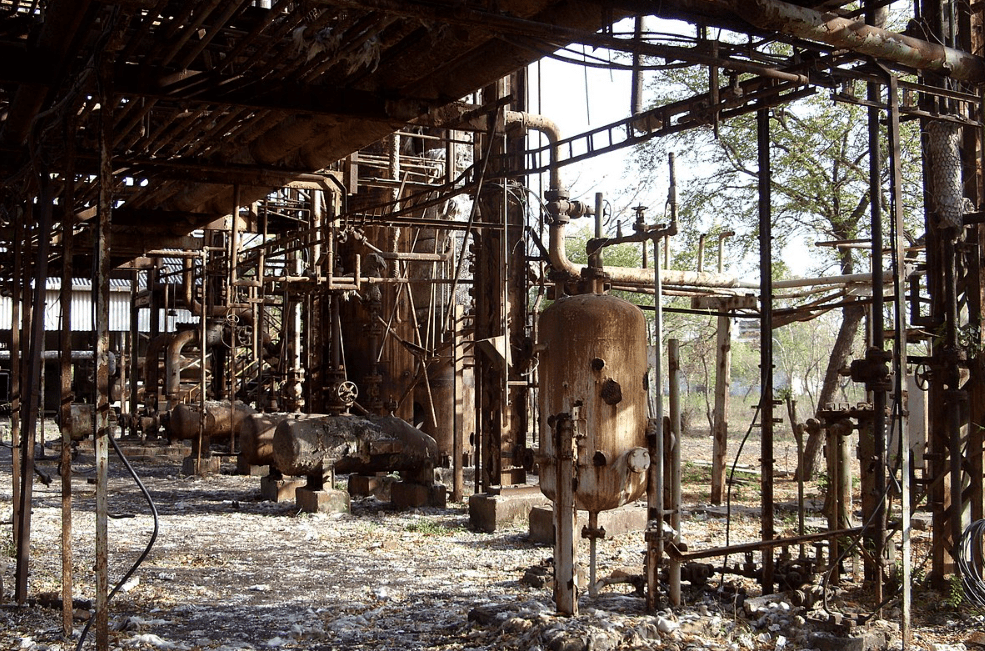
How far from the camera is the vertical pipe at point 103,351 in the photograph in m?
5.40

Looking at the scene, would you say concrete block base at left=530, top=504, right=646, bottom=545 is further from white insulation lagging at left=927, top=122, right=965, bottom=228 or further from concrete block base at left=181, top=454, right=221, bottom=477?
concrete block base at left=181, top=454, right=221, bottom=477

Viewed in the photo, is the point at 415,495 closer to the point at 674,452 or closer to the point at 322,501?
the point at 322,501

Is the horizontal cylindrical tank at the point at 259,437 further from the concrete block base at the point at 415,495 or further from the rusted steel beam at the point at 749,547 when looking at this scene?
the rusted steel beam at the point at 749,547

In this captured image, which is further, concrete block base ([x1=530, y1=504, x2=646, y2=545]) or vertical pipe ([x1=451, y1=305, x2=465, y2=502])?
vertical pipe ([x1=451, y1=305, x2=465, y2=502])

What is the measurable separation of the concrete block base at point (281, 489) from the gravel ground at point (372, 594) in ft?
1.94

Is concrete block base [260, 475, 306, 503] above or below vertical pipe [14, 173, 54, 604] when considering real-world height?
below

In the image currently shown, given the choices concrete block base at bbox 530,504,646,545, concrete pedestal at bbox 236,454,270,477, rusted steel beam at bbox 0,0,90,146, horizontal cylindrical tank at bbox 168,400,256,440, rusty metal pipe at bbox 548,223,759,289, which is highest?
rusted steel beam at bbox 0,0,90,146

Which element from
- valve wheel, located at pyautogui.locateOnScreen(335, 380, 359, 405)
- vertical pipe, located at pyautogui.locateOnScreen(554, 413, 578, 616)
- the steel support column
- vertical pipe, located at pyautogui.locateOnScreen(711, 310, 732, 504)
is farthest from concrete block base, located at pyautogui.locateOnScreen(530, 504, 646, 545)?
the steel support column

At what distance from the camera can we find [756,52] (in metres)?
6.55

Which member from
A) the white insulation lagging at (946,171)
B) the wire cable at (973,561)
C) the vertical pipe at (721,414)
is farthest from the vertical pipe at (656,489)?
the vertical pipe at (721,414)

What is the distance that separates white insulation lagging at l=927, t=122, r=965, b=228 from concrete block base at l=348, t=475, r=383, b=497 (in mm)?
9325

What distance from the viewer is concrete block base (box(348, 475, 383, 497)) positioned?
1432cm

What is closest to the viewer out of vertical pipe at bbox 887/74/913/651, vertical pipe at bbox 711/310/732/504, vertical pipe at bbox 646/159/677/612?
vertical pipe at bbox 887/74/913/651

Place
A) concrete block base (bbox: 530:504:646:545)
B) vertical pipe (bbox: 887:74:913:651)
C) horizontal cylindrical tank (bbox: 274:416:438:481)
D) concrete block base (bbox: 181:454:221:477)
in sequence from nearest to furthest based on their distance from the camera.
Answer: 1. vertical pipe (bbox: 887:74:913:651)
2. concrete block base (bbox: 530:504:646:545)
3. horizontal cylindrical tank (bbox: 274:416:438:481)
4. concrete block base (bbox: 181:454:221:477)
